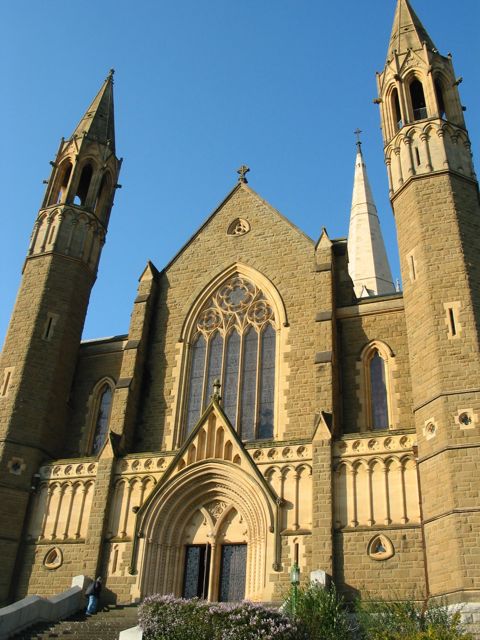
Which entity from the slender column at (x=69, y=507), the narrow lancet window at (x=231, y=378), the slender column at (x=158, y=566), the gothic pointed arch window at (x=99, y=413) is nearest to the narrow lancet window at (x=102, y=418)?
the gothic pointed arch window at (x=99, y=413)

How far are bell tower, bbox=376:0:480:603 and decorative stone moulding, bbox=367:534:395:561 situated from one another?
0.98 meters

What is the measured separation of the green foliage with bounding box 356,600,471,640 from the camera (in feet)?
37.9

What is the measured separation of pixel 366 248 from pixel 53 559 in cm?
3038

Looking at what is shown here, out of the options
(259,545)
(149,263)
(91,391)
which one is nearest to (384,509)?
(259,545)

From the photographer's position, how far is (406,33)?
24.5 metres

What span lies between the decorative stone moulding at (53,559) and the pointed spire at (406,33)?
19.3 m

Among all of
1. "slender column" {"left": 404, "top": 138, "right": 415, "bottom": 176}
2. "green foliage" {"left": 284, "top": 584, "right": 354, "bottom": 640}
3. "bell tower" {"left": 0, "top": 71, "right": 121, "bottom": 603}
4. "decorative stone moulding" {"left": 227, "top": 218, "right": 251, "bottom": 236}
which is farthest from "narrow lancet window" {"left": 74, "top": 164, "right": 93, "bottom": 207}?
"green foliage" {"left": 284, "top": 584, "right": 354, "bottom": 640}

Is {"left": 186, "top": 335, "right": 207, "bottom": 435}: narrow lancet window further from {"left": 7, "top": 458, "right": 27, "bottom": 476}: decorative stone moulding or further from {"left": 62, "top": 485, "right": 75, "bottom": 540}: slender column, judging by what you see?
{"left": 7, "top": 458, "right": 27, "bottom": 476}: decorative stone moulding

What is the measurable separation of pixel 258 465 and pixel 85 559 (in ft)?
16.9

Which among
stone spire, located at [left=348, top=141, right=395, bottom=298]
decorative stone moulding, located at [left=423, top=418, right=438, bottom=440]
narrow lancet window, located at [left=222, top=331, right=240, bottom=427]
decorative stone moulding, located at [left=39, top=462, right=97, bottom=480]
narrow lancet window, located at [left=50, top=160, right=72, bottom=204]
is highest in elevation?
stone spire, located at [left=348, top=141, right=395, bottom=298]

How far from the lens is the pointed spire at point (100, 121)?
27.2 m

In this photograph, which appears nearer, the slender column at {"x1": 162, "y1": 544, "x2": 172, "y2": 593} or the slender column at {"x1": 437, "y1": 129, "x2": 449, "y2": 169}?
the slender column at {"x1": 162, "y1": 544, "x2": 172, "y2": 593}

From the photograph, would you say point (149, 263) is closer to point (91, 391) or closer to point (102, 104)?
point (91, 391)

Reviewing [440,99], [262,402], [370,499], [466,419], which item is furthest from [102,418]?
[440,99]
